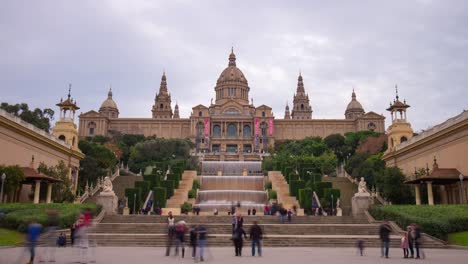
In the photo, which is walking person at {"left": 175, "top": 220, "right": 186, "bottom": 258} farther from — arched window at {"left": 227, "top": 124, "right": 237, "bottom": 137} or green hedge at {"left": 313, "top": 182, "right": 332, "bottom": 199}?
arched window at {"left": 227, "top": 124, "right": 237, "bottom": 137}

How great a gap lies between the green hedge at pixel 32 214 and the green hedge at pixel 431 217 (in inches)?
701

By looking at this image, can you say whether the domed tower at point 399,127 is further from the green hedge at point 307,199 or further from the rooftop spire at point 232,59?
the rooftop spire at point 232,59

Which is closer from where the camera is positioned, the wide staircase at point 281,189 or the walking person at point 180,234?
the walking person at point 180,234

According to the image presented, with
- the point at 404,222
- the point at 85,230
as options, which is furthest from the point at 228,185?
the point at 85,230

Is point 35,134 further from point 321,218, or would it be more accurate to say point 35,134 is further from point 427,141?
point 427,141

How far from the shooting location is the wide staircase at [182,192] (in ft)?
147

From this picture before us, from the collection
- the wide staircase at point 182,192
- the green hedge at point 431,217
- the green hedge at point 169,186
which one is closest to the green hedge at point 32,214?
the wide staircase at point 182,192

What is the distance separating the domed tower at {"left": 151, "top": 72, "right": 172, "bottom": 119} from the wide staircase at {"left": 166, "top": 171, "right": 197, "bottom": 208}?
284 ft

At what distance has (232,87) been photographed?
140000 millimetres

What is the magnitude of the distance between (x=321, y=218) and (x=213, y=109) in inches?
3987

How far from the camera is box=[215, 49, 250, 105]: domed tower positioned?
458ft

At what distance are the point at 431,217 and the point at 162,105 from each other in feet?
406

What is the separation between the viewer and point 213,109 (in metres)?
130

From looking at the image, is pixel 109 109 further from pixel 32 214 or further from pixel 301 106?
pixel 32 214
